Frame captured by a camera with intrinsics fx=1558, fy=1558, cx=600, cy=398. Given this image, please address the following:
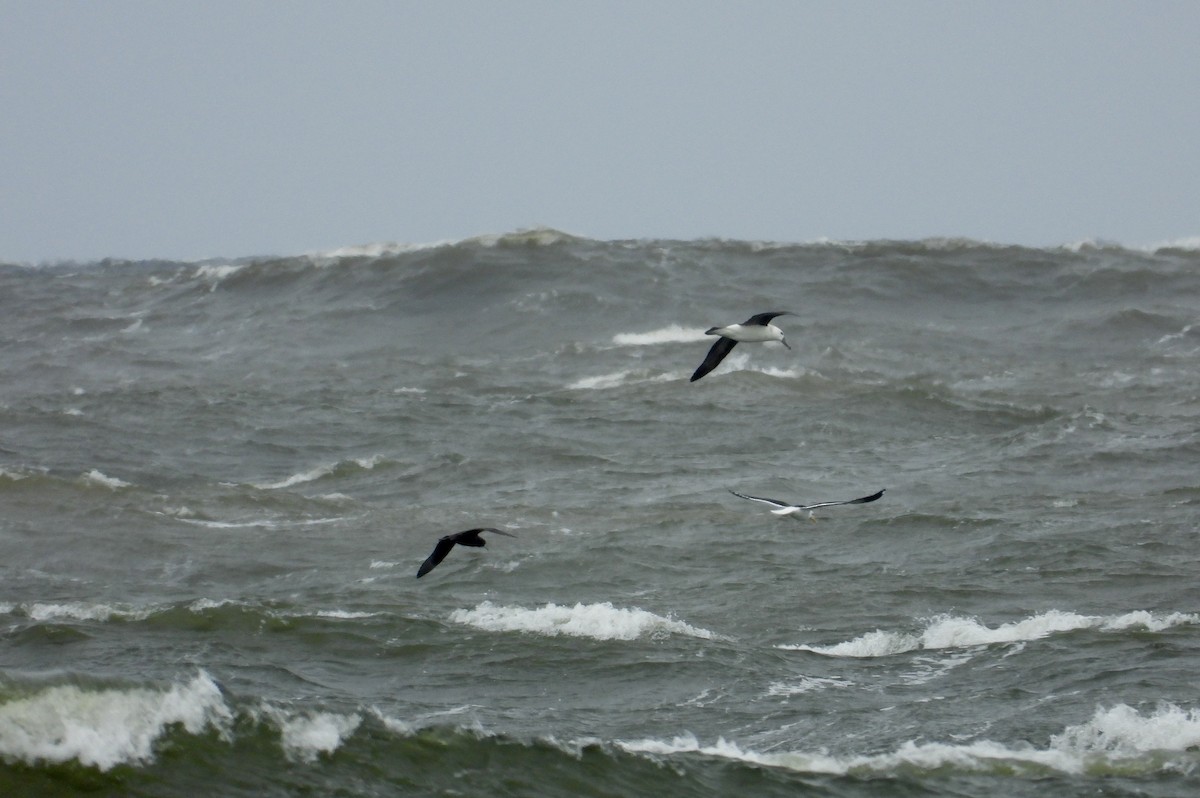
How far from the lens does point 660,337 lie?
3139cm

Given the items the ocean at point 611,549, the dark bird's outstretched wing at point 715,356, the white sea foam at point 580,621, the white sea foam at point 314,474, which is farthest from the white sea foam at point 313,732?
the white sea foam at point 314,474

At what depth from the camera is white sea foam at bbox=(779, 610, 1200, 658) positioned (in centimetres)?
1250

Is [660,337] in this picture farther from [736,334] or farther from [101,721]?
[101,721]

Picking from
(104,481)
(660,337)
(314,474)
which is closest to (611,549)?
(314,474)

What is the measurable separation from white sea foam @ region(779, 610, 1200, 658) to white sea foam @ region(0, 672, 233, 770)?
503cm

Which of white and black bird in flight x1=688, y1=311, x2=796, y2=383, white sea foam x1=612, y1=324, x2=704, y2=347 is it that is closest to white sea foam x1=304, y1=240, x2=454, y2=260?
white sea foam x1=612, y1=324, x2=704, y2=347

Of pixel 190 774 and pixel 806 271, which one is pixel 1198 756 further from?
pixel 806 271

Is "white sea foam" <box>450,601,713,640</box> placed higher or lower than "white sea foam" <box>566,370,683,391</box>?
lower

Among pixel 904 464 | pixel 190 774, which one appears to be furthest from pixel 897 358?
pixel 190 774

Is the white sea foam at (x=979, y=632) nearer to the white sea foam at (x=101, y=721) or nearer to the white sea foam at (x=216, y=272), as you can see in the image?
the white sea foam at (x=101, y=721)

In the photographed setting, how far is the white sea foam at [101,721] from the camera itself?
8836mm

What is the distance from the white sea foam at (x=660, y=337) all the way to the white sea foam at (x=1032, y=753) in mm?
21120

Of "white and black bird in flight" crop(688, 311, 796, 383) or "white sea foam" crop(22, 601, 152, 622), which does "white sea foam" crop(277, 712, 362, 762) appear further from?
"white and black bird in flight" crop(688, 311, 796, 383)

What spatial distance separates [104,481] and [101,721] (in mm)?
11274
